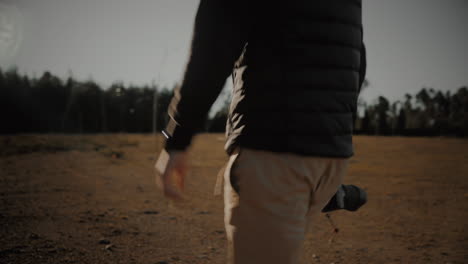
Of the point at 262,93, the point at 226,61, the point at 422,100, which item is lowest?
the point at 262,93

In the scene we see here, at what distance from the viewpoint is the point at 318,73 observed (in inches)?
39.8

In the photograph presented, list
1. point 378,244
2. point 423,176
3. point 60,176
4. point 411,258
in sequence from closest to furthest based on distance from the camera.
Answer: point 411,258, point 378,244, point 60,176, point 423,176

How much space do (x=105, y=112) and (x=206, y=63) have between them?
148 ft

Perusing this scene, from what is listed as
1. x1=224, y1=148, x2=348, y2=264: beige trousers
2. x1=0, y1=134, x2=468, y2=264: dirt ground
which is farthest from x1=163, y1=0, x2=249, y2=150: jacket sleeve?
→ x1=0, y1=134, x2=468, y2=264: dirt ground

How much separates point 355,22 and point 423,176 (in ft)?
27.1

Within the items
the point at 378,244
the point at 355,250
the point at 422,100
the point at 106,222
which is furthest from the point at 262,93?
the point at 422,100

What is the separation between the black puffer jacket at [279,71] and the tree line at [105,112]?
35412 mm

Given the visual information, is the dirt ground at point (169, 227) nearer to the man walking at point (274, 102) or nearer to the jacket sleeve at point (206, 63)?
the man walking at point (274, 102)

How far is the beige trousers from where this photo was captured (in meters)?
0.98

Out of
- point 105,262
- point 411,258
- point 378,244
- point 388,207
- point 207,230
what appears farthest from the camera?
point 388,207

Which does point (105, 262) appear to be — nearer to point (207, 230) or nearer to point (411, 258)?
point (207, 230)

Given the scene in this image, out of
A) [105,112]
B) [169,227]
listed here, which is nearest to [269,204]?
[169,227]

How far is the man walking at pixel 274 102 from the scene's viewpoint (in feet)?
3.23

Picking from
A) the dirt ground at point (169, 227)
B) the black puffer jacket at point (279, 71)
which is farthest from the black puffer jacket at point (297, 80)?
the dirt ground at point (169, 227)
